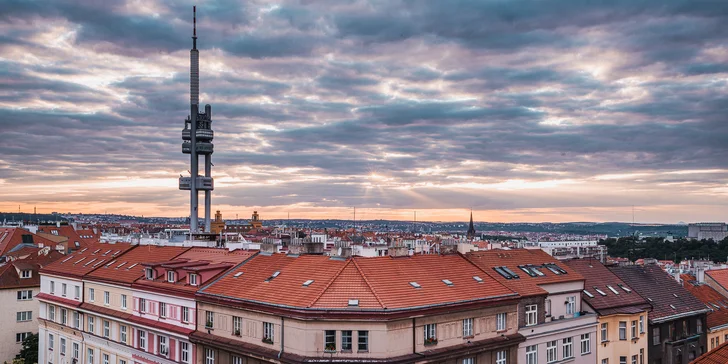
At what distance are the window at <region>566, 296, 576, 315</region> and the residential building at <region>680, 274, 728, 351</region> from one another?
20.4 metres

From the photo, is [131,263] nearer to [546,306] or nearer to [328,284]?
[328,284]

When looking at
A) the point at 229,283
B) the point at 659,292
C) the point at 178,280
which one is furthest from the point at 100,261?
the point at 659,292

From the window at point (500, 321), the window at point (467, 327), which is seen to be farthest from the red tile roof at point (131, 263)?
the window at point (500, 321)

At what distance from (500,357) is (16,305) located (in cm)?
7152

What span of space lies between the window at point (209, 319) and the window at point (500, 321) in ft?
78.0

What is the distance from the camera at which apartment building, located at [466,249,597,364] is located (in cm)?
5694

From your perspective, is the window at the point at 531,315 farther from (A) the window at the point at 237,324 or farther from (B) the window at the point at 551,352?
(A) the window at the point at 237,324

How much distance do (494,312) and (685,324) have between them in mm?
31228

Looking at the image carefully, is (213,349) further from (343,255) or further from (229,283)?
(343,255)

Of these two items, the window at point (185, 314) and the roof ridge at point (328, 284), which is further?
the window at point (185, 314)

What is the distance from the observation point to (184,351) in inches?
2244

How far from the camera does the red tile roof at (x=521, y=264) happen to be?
58.2 m

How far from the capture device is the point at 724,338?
252 ft

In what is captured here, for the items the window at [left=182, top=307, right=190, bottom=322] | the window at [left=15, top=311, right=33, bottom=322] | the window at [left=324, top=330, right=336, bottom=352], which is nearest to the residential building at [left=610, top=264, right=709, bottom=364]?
the window at [left=324, top=330, right=336, bottom=352]
